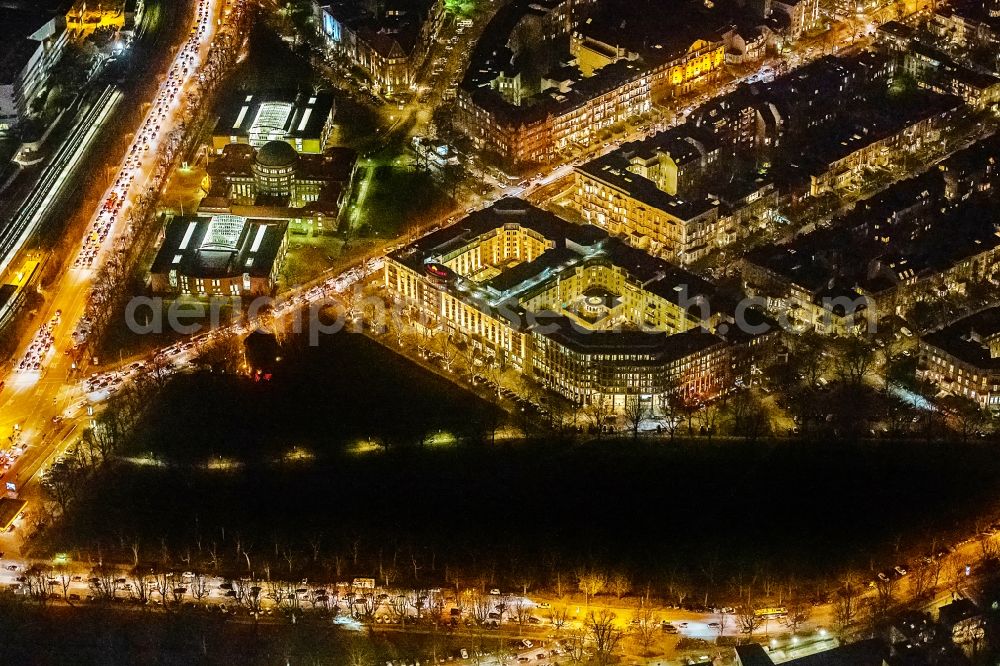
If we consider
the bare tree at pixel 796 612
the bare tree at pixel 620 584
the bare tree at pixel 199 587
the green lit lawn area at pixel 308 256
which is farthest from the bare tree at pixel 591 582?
the green lit lawn area at pixel 308 256

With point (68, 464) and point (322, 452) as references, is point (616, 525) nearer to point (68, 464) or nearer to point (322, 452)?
point (322, 452)

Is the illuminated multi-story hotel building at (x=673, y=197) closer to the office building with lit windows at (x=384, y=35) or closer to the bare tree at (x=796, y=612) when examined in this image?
the office building with lit windows at (x=384, y=35)

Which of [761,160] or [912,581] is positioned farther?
[761,160]

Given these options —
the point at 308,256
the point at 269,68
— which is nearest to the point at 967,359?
the point at 308,256

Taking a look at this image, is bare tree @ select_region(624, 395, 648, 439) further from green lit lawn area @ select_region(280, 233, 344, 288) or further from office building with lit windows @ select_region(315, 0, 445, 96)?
office building with lit windows @ select_region(315, 0, 445, 96)

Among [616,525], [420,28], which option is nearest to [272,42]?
[420,28]

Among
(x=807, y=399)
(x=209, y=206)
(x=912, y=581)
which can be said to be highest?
(x=209, y=206)

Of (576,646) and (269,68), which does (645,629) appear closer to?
(576,646)
